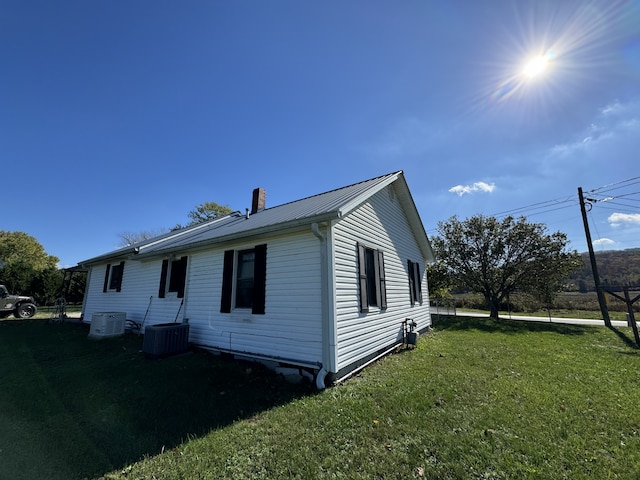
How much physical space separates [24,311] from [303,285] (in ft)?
65.6

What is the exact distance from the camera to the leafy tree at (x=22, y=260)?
2065 cm

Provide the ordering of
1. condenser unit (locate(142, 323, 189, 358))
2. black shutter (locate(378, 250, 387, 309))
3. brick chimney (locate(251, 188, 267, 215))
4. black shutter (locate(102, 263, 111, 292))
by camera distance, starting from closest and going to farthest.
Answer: condenser unit (locate(142, 323, 189, 358))
black shutter (locate(378, 250, 387, 309))
brick chimney (locate(251, 188, 267, 215))
black shutter (locate(102, 263, 111, 292))

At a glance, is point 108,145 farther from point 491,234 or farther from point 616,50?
point 491,234

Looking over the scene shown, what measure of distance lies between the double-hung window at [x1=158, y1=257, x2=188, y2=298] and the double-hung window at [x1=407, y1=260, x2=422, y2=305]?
793 centimetres

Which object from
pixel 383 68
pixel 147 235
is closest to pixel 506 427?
pixel 383 68

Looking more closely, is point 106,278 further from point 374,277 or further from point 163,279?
point 374,277

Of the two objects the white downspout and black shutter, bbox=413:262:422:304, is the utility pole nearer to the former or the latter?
black shutter, bbox=413:262:422:304

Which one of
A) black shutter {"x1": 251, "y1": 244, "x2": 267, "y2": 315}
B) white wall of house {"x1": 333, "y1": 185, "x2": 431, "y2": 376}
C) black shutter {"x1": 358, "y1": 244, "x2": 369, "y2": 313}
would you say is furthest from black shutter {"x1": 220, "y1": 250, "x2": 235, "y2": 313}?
black shutter {"x1": 358, "y1": 244, "x2": 369, "y2": 313}

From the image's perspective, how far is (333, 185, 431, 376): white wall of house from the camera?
5.43 metres

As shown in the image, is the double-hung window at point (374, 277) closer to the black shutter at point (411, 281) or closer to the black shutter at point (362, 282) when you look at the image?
the black shutter at point (362, 282)

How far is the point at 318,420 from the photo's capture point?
3.72 meters

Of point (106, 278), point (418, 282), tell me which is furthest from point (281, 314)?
point (106, 278)

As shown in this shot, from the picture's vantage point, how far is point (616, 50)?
750 centimetres

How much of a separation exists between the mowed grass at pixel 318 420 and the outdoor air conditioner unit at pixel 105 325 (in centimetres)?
239
